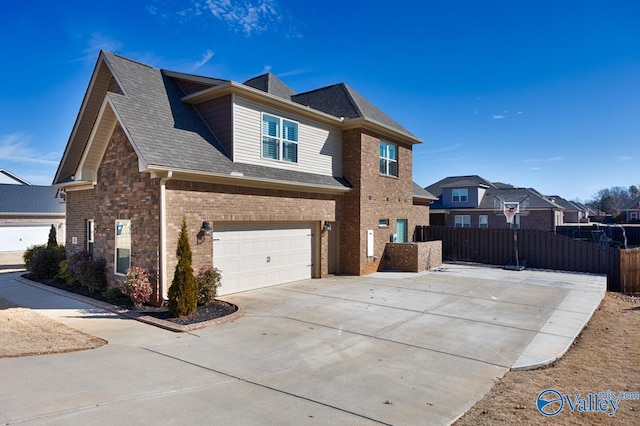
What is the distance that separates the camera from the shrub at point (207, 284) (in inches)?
398

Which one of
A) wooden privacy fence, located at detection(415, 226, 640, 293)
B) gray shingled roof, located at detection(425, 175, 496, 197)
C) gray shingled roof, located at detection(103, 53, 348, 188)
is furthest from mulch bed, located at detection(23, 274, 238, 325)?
gray shingled roof, located at detection(425, 175, 496, 197)

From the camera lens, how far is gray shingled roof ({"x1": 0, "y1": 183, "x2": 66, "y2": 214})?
1212 inches

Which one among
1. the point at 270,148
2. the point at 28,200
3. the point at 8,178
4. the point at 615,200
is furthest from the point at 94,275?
the point at 615,200

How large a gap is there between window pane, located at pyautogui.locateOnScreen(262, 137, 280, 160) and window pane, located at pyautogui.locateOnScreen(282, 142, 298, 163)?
357 mm

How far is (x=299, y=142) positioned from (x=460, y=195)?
92.2 feet

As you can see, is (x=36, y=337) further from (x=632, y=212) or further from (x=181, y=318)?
(x=632, y=212)

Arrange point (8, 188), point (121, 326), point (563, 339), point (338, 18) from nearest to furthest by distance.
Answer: point (563, 339), point (121, 326), point (338, 18), point (8, 188)

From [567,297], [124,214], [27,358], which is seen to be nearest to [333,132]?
[124,214]

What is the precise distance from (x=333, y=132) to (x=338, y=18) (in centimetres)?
448

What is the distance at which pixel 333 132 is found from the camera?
54.1ft

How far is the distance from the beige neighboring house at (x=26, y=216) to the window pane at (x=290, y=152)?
76.3 ft

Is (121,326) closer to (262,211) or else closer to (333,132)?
(262,211)

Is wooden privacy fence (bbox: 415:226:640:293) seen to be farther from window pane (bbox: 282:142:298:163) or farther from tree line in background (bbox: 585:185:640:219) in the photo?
tree line in background (bbox: 585:185:640:219)

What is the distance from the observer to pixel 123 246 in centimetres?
1147
